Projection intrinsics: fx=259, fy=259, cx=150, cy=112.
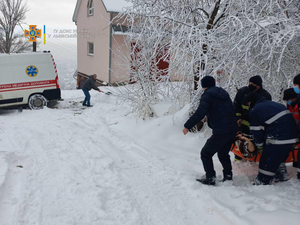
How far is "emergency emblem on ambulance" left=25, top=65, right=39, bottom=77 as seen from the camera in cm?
1027

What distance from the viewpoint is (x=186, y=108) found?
23.2 ft

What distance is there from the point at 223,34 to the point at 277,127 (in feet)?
7.75

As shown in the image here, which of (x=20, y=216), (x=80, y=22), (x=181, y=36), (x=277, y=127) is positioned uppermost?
(x=80, y=22)

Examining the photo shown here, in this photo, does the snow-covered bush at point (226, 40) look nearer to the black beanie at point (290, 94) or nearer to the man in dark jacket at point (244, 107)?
the man in dark jacket at point (244, 107)

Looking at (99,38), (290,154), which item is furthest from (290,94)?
(99,38)

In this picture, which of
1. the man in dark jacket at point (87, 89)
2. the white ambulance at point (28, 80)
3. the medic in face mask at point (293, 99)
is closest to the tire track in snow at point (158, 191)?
the medic in face mask at point (293, 99)

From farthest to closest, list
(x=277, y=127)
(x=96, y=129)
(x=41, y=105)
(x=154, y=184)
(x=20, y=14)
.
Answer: (x=20, y=14) < (x=41, y=105) < (x=96, y=129) < (x=154, y=184) < (x=277, y=127)

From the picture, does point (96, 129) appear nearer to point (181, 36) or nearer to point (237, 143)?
point (181, 36)

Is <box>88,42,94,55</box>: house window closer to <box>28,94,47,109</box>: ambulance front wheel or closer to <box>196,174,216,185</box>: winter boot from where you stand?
<box>28,94,47,109</box>: ambulance front wheel

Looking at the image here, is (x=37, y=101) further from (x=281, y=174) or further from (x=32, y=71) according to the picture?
(x=281, y=174)

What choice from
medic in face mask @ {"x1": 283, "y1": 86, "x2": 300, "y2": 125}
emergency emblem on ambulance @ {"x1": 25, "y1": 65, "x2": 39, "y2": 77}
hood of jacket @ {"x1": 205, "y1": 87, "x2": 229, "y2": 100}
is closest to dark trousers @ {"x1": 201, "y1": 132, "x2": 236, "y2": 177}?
hood of jacket @ {"x1": 205, "y1": 87, "x2": 229, "y2": 100}

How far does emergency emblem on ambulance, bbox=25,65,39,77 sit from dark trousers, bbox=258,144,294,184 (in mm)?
9329

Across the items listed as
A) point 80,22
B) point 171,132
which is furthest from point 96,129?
point 80,22

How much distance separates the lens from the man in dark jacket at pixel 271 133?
3.70 meters
